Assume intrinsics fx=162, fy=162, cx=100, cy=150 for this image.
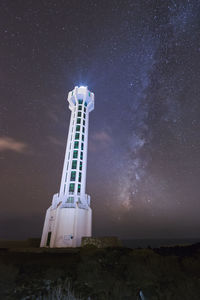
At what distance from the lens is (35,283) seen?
816 cm

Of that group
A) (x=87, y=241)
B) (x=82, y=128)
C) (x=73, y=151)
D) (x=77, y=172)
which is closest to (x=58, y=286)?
(x=87, y=241)

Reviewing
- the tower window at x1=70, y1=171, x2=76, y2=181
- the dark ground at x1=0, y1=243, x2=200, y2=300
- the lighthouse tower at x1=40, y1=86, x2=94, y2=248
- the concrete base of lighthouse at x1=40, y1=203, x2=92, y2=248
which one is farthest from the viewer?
the tower window at x1=70, y1=171, x2=76, y2=181

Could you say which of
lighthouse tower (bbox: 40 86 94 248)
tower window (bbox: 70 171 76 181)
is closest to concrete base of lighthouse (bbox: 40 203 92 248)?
lighthouse tower (bbox: 40 86 94 248)

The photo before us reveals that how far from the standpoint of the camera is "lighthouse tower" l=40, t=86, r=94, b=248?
2477 centimetres

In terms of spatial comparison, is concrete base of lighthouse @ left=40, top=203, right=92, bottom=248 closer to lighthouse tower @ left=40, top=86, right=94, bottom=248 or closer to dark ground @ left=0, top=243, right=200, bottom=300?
lighthouse tower @ left=40, top=86, right=94, bottom=248

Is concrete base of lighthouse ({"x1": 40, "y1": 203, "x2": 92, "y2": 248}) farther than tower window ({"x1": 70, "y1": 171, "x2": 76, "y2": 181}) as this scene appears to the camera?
No

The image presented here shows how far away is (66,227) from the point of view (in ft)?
82.1

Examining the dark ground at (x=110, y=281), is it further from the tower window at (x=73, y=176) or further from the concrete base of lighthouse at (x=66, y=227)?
the tower window at (x=73, y=176)

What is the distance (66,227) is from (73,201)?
4379 mm

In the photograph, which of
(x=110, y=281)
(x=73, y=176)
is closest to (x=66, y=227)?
(x=73, y=176)

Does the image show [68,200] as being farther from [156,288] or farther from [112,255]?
[156,288]

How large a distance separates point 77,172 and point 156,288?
977 inches

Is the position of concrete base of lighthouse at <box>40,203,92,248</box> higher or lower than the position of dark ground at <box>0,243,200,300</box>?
higher

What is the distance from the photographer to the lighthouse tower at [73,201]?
2477 centimetres
